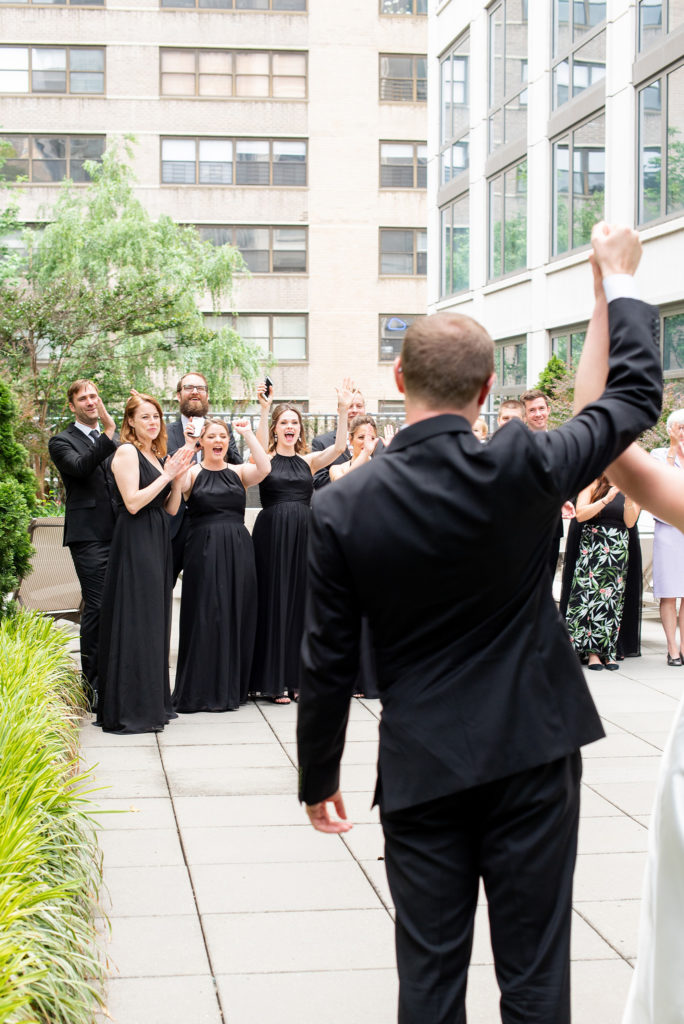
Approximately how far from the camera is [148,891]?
510 cm

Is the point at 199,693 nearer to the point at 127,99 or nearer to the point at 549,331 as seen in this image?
the point at 549,331

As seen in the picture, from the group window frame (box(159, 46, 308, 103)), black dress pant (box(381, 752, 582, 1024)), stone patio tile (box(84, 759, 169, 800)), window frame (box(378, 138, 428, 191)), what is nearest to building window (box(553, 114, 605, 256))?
stone patio tile (box(84, 759, 169, 800))

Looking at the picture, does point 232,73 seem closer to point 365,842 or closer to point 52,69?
point 52,69

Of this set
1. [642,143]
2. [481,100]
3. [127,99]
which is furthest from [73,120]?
[642,143]

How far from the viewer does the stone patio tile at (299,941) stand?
436 cm

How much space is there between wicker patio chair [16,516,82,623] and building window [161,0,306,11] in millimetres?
40885

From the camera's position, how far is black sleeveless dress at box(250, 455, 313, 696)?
30.6 feet

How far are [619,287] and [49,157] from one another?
153 ft

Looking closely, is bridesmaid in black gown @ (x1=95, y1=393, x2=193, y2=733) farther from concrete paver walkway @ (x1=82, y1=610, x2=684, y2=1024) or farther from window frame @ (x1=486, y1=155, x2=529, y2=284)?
window frame @ (x1=486, y1=155, x2=529, y2=284)

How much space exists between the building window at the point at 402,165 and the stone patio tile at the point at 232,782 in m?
42.3

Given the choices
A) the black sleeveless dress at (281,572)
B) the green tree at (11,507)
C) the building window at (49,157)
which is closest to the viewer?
the green tree at (11,507)

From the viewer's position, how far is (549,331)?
87.0 ft

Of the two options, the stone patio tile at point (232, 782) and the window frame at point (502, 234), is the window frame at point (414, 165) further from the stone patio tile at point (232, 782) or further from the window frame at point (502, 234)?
the stone patio tile at point (232, 782)

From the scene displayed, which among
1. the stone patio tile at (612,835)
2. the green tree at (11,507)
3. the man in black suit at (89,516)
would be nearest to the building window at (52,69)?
the man in black suit at (89,516)
